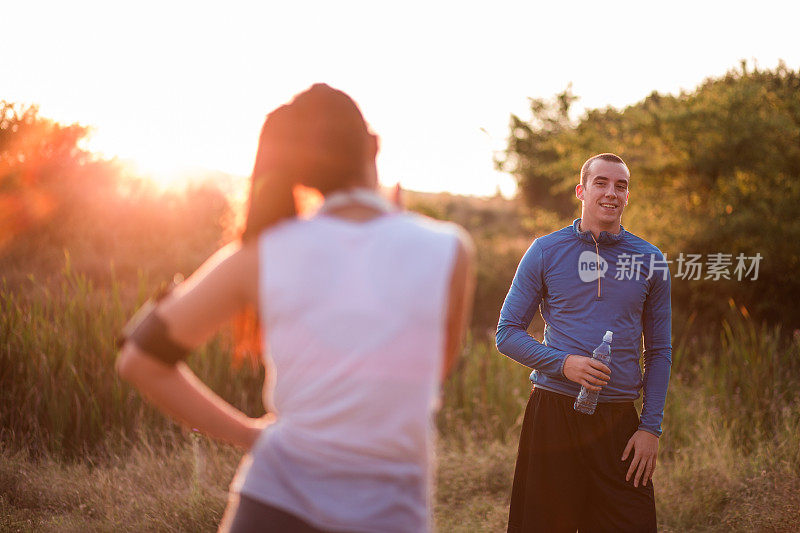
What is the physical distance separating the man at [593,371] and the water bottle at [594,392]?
0.20 feet

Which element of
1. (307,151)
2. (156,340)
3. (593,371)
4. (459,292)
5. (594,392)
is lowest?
(594,392)

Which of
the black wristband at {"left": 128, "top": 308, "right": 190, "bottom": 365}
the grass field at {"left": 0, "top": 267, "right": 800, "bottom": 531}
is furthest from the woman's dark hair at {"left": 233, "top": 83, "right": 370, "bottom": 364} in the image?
the grass field at {"left": 0, "top": 267, "right": 800, "bottom": 531}

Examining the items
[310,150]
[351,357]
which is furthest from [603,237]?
Answer: [351,357]

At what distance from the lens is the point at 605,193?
3381 mm

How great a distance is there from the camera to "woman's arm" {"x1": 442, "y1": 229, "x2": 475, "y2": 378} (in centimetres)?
141

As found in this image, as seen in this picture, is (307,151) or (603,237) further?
(603,237)

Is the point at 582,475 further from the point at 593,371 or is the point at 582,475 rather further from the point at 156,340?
the point at 156,340

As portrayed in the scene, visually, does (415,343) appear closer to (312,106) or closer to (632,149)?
(312,106)

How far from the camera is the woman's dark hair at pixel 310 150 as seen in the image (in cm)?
143

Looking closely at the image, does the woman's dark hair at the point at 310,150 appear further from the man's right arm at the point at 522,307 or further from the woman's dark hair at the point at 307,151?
the man's right arm at the point at 522,307

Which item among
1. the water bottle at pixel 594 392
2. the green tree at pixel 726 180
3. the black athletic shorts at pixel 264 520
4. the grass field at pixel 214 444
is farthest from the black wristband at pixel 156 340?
the green tree at pixel 726 180

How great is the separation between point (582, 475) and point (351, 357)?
2212 mm

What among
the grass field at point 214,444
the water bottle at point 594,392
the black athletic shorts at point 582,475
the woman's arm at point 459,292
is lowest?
the grass field at point 214,444

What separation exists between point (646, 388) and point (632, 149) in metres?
15.3
